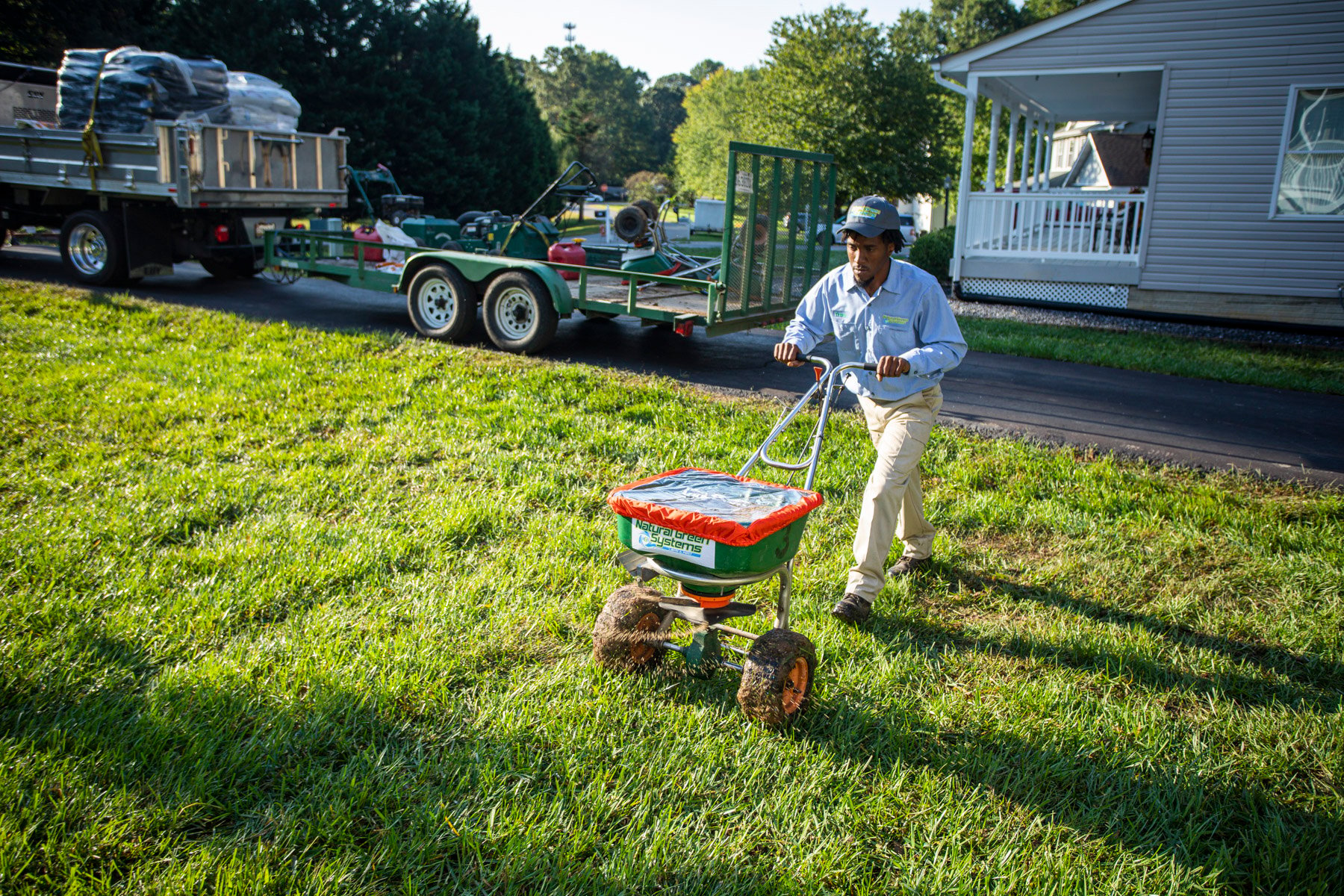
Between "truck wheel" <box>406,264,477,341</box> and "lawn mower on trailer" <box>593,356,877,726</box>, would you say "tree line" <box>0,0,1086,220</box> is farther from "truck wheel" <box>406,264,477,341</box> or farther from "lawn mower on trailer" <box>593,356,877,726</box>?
"lawn mower on trailer" <box>593,356,877,726</box>

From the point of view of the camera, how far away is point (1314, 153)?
12.5 m

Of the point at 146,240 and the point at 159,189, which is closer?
the point at 159,189

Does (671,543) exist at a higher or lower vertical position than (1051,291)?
lower

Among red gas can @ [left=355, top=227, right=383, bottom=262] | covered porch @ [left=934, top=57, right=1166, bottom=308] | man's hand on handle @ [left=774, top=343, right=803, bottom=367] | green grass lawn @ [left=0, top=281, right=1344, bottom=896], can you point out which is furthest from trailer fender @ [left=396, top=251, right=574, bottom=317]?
covered porch @ [left=934, top=57, right=1166, bottom=308]

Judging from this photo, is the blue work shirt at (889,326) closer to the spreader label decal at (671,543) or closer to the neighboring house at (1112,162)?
the spreader label decal at (671,543)

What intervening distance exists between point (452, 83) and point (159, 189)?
2022 centimetres

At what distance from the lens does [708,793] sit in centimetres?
281

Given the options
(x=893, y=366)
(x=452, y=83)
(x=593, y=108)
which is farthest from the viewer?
(x=593, y=108)

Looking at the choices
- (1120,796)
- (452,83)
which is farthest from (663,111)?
(1120,796)

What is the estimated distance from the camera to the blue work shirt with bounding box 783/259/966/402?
3.91 m

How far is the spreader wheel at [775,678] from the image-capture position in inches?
119

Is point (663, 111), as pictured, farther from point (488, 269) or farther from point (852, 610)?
point (852, 610)

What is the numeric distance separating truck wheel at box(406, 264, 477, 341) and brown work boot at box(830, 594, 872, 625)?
20.3 feet

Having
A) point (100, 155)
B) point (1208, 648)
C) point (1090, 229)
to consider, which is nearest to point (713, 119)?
point (1090, 229)
